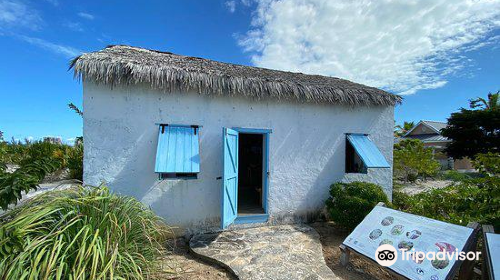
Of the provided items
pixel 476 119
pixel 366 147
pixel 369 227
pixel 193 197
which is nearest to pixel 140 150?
pixel 193 197

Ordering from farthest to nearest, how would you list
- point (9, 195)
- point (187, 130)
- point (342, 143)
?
point (342, 143) < point (187, 130) < point (9, 195)

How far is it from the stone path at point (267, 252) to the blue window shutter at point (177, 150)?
1595 mm

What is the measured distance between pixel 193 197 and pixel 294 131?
9.95 ft

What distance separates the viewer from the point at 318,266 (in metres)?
3.90

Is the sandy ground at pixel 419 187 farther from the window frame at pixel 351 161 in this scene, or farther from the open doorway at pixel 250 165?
the open doorway at pixel 250 165

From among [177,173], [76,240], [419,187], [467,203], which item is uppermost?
[177,173]

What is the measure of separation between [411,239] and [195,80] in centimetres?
489

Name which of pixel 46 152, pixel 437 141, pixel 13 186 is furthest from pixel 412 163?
pixel 46 152

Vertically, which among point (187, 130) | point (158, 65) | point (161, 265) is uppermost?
point (158, 65)

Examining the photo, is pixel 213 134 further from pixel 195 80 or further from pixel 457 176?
pixel 457 176

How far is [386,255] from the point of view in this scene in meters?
3.43

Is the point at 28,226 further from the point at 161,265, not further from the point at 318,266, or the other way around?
the point at 318,266

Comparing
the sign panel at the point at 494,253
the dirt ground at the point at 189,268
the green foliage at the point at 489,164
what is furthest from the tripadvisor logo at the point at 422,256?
the dirt ground at the point at 189,268

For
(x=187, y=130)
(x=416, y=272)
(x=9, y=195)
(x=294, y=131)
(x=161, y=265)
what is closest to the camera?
(x=9, y=195)
